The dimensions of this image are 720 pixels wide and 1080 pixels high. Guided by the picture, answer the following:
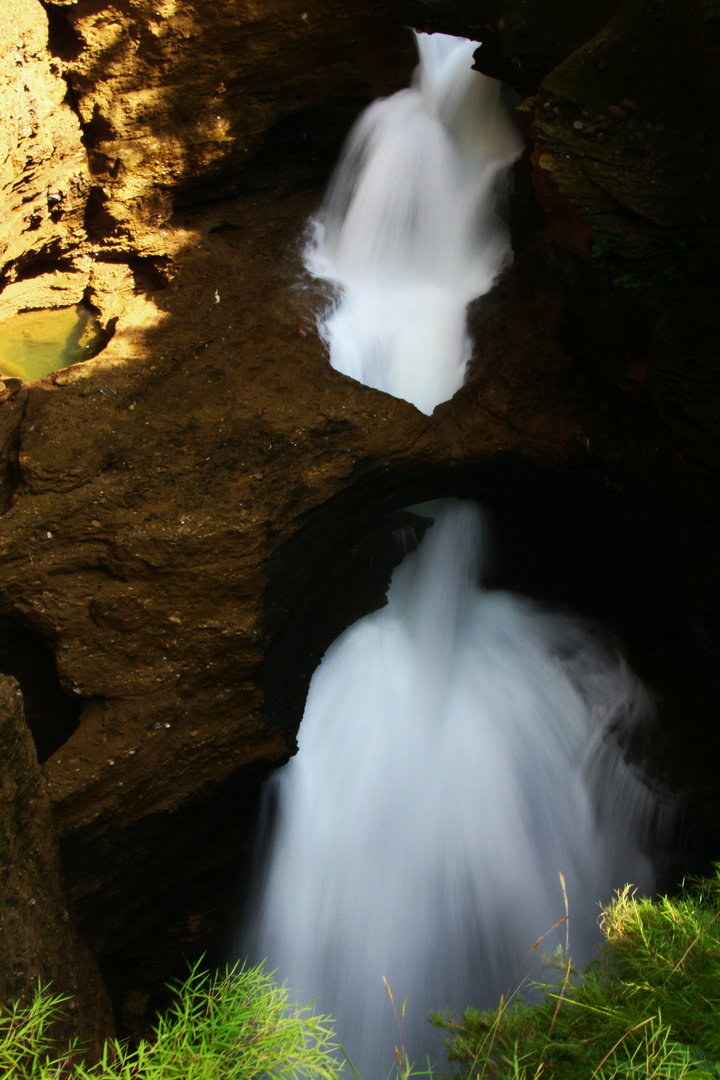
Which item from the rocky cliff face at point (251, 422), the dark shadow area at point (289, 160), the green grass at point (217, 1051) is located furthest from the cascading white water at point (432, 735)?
the green grass at point (217, 1051)

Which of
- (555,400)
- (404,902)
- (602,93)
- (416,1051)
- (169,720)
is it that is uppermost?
(602,93)

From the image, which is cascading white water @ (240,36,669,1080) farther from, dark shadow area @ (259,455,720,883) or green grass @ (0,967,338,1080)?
green grass @ (0,967,338,1080)

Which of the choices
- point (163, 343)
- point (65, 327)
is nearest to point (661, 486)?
point (163, 343)

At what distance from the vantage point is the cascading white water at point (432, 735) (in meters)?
4.34

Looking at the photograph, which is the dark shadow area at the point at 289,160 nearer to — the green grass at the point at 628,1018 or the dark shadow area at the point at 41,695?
the dark shadow area at the point at 41,695

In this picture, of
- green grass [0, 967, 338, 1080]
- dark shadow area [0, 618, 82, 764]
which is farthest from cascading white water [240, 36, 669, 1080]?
green grass [0, 967, 338, 1080]

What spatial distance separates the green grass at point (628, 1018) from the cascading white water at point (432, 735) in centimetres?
122

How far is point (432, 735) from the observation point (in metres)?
4.85

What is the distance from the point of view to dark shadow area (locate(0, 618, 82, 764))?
411 cm

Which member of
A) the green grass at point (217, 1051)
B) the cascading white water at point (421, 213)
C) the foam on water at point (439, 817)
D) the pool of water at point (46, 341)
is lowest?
the foam on water at point (439, 817)

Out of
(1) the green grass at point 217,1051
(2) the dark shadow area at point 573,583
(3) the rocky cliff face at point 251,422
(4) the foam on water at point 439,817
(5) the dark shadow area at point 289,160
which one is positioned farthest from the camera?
(5) the dark shadow area at point 289,160

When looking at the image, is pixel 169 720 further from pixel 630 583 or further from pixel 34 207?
pixel 34 207

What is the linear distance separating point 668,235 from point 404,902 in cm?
421

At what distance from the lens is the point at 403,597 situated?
17.9ft
